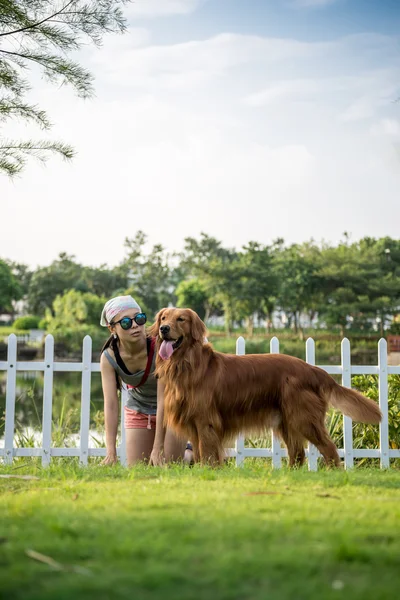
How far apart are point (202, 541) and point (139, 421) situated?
3.25 m

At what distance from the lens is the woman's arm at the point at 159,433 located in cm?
487

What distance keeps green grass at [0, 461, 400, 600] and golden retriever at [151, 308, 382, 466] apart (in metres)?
1.32

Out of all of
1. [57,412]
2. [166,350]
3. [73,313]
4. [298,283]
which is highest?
[298,283]

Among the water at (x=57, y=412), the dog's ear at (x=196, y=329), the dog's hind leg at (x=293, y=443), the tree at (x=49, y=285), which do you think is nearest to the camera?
the dog's ear at (x=196, y=329)

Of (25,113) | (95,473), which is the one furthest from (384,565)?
(25,113)

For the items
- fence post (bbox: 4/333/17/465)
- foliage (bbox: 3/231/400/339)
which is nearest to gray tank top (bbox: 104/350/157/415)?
fence post (bbox: 4/333/17/465)

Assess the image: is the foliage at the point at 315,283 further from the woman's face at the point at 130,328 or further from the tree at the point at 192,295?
the woman's face at the point at 130,328

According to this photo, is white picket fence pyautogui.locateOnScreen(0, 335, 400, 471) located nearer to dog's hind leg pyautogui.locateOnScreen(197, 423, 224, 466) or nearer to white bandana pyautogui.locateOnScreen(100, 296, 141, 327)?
white bandana pyautogui.locateOnScreen(100, 296, 141, 327)

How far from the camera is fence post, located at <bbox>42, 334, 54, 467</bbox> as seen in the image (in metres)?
6.41

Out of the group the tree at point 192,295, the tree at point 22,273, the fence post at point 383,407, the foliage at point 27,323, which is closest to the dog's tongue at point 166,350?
the fence post at point 383,407

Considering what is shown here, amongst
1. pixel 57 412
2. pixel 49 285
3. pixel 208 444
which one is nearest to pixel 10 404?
pixel 208 444

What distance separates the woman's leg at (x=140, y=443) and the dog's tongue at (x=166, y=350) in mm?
958

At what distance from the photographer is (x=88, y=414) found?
6477 mm

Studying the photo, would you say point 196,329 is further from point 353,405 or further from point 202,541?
point 202,541
